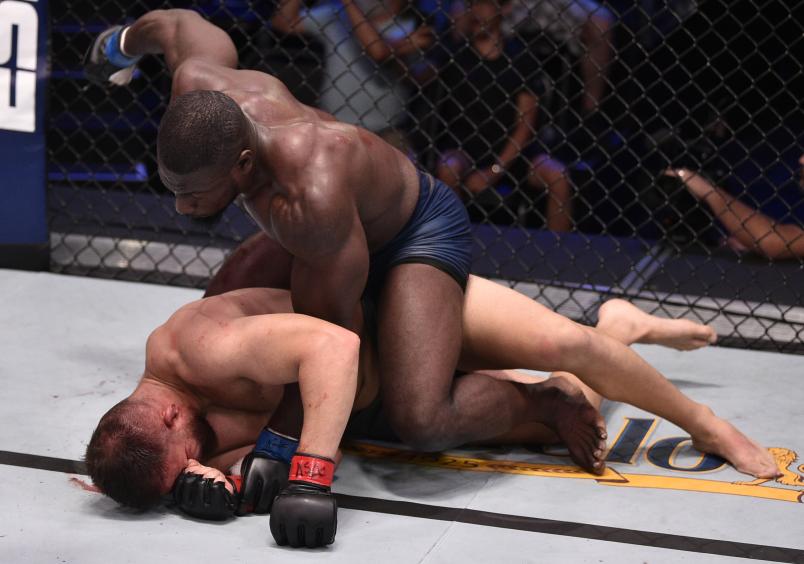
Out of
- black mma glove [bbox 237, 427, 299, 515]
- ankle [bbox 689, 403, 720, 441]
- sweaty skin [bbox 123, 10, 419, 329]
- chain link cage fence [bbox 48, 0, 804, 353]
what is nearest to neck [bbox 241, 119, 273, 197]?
sweaty skin [bbox 123, 10, 419, 329]

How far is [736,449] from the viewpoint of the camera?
218 centimetres

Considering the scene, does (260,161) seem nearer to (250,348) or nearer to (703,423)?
(250,348)

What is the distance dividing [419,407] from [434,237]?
0.35m

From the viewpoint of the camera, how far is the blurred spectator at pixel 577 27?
367 cm

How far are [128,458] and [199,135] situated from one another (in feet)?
1.79

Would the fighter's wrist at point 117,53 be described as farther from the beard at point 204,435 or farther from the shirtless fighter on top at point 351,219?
the beard at point 204,435

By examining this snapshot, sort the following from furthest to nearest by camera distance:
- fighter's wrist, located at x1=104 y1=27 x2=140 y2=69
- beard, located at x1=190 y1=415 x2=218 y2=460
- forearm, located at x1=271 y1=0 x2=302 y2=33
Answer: forearm, located at x1=271 y1=0 x2=302 y2=33
fighter's wrist, located at x1=104 y1=27 x2=140 y2=69
beard, located at x1=190 y1=415 x2=218 y2=460

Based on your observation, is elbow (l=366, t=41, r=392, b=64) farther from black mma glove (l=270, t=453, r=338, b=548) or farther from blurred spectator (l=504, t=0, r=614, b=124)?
black mma glove (l=270, t=453, r=338, b=548)

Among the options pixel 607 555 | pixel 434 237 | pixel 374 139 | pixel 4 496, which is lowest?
pixel 4 496

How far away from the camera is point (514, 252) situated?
3596 millimetres

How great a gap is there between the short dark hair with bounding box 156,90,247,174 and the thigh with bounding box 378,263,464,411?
1.61 ft

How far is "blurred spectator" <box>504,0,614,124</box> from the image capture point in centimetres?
367

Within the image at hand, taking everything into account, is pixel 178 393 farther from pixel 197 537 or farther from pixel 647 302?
pixel 647 302

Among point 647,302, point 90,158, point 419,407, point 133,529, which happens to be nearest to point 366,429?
point 419,407
